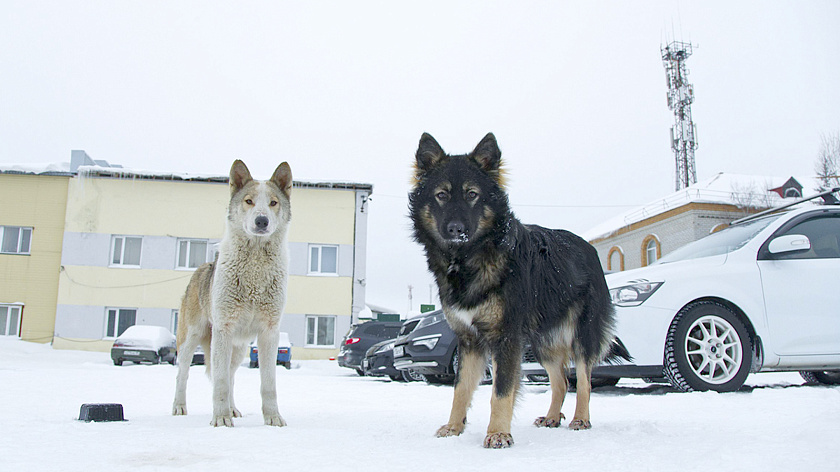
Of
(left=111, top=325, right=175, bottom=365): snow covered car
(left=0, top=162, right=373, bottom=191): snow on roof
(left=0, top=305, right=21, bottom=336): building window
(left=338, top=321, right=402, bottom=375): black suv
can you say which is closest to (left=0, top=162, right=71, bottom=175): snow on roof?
(left=0, top=162, right=373, bottom=191): snow on roof

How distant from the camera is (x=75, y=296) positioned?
28.5 meters

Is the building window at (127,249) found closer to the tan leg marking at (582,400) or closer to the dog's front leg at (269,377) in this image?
the dog's front leg at (269,377)

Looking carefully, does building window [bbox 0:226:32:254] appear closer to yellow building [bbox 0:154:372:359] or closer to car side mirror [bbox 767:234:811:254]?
yellow building [bbox 0:154:372:359]

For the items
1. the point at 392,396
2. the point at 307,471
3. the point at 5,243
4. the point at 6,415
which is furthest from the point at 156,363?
the point at 307,471

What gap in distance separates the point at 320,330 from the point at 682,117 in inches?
1501

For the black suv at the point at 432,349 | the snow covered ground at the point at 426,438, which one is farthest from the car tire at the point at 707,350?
the black suv at the point at 432,349

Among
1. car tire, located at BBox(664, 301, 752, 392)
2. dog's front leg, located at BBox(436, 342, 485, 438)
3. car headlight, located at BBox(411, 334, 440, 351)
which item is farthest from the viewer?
car headlight, located at BBox(411, 334, 440, 351)

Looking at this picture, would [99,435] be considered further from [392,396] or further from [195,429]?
[392,396]

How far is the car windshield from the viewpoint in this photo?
7.07 meters

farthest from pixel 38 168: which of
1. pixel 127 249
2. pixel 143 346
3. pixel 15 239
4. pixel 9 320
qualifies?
Result: pixel 143 346

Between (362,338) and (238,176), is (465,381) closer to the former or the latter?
(238,176)

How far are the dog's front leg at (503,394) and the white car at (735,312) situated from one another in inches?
118

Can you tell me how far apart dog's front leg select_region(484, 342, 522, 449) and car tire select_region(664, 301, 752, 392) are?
320 centimetres

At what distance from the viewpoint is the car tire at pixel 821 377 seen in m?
8.55
